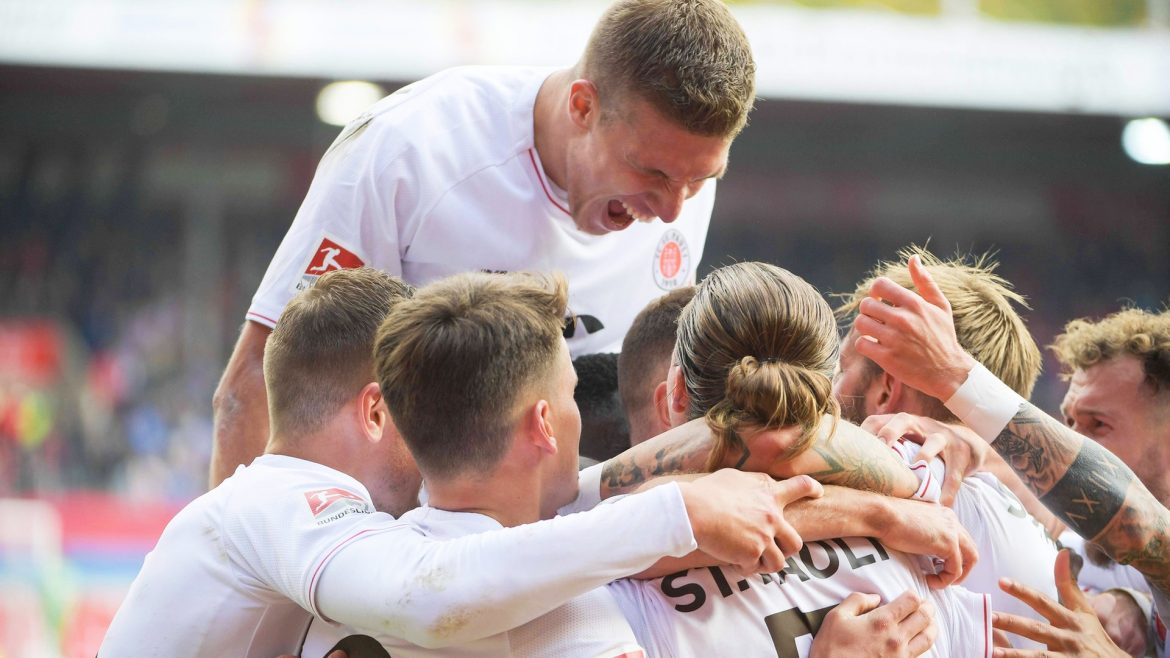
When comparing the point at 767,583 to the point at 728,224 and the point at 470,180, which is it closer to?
the point at 470,180

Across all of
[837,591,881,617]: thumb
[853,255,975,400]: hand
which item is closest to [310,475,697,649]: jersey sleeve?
[837,591,881,617]: thumb

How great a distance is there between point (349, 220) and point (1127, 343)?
229 centimetres

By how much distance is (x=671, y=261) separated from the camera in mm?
3818

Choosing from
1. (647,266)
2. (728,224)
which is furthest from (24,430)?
(647,266)

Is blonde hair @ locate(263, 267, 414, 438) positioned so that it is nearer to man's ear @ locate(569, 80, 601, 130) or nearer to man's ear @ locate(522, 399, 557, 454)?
man's ear @ locate(522, 399, 557, 454)

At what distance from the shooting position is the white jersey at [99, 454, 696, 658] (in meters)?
1.82

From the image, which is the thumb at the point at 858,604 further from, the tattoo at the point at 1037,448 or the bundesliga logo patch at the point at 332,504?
the bundesliga logo patch at the point at 332,504

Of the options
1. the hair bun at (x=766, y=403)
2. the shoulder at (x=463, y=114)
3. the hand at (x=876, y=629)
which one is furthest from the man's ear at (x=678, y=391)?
the shoulder at (x=463, y=114)

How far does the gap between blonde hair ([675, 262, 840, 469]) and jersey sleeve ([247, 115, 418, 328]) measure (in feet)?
3.90

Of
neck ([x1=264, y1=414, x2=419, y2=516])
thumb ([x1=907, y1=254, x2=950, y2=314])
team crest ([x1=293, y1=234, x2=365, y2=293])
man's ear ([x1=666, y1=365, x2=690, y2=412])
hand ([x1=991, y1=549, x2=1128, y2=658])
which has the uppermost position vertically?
thumb ([x1=907, y1=254, x2=950, y2=314])

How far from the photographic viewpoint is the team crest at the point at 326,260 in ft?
10.0

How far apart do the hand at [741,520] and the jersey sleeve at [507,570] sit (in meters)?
0.04

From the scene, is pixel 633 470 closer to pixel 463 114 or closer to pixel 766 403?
pixel 766 403

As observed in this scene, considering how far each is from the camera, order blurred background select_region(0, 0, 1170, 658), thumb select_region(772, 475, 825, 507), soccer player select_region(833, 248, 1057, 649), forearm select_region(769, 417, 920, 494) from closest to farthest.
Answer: thumb select_region(772, 475, 825, 507), forearm select_region(769, 417, 920, 494), soccer player select_region(833, 248, 1057, 649), blurred background select_region(0, 0, 1170, 658)
